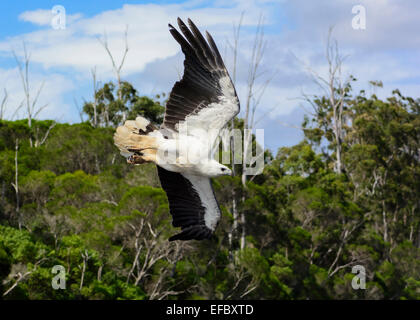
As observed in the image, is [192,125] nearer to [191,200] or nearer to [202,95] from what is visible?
[202,95]

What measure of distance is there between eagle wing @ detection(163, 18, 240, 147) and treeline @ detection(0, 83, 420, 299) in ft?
48.7

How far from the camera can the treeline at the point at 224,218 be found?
2483cm

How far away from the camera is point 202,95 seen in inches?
326

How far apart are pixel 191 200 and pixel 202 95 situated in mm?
1469

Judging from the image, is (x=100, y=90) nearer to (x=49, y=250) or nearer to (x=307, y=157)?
(x=307, y=157)

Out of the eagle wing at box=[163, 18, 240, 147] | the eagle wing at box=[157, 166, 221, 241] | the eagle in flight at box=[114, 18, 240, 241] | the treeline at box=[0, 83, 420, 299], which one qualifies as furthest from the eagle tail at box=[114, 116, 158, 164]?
the treeline at box=[0, 83, 420, 299]

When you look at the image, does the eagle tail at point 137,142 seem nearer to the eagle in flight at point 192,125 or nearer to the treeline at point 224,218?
the eagle in flight at point 192,125

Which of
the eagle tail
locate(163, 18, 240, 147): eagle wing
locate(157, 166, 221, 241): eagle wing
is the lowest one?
locate(157, 166, 221, 241): eagle wing

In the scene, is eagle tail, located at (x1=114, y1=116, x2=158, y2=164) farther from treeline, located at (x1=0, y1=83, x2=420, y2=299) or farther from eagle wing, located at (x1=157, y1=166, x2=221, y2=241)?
treeline, located at (x1=0, y1=83, x2=420, y2=299)

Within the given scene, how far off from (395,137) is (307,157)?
6.64 meters

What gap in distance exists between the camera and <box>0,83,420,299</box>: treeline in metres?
24.8

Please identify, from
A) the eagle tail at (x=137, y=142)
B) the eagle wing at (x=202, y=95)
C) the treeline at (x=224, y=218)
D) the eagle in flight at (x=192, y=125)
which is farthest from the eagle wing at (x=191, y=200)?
the treeline at (x=224, y=218)

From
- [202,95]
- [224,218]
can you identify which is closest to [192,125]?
[202,95]
